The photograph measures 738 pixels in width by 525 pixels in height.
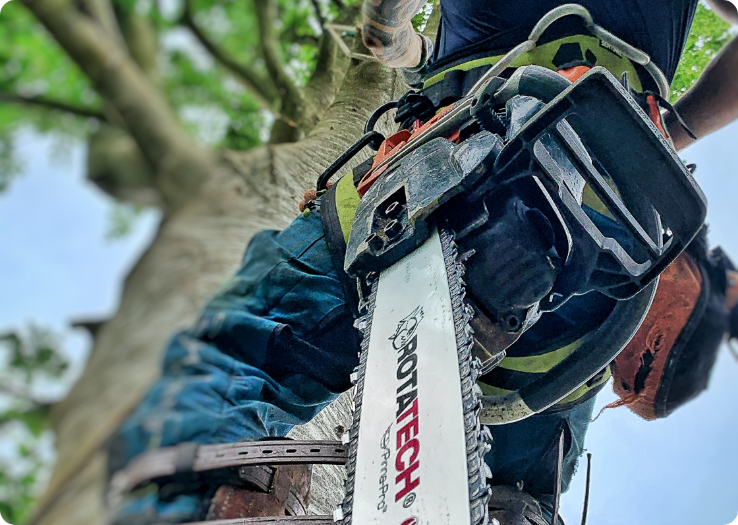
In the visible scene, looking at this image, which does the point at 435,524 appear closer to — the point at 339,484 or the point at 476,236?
the point at 476,236

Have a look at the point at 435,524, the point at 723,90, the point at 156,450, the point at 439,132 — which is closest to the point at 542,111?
the point at 439,132

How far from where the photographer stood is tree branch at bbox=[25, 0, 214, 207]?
824mm

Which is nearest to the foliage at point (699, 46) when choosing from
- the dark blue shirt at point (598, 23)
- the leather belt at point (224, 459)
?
the dark blue shirt at point (598, 23)

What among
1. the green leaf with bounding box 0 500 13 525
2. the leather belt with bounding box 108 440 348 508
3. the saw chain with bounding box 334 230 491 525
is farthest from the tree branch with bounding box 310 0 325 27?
the green leaf with bounding box 0 500 13 525

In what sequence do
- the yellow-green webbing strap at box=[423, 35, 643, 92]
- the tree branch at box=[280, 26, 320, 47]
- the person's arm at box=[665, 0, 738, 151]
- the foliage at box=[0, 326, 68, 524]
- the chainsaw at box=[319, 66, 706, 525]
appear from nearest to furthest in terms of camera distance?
1. the foliage at box=[0, 326, 68, 524]
2. the chainsaw at box=[319, 66, 706, 525]
3. the yellow-green webbing strap at box=[423, 35, 643, 92]
4. the person's arm at box=[665, 0, 738, 151]
5. the tree branch at box=[280, 26, 320, 47]

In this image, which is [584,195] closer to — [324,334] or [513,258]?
[513,258]

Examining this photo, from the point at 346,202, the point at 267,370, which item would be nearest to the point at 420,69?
the point at 346,202

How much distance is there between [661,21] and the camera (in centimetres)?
199

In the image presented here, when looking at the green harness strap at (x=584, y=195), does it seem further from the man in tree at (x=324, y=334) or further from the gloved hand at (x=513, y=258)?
the gloved hand at (x=513, y=258)

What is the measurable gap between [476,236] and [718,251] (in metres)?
→ 0.76

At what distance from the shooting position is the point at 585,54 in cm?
188

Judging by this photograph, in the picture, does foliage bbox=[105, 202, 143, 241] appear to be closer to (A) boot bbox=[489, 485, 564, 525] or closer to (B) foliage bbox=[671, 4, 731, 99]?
(A) boot bbox=[489, 485, 564, 525]

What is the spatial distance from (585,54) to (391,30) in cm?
54

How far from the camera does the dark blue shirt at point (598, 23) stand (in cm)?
196
